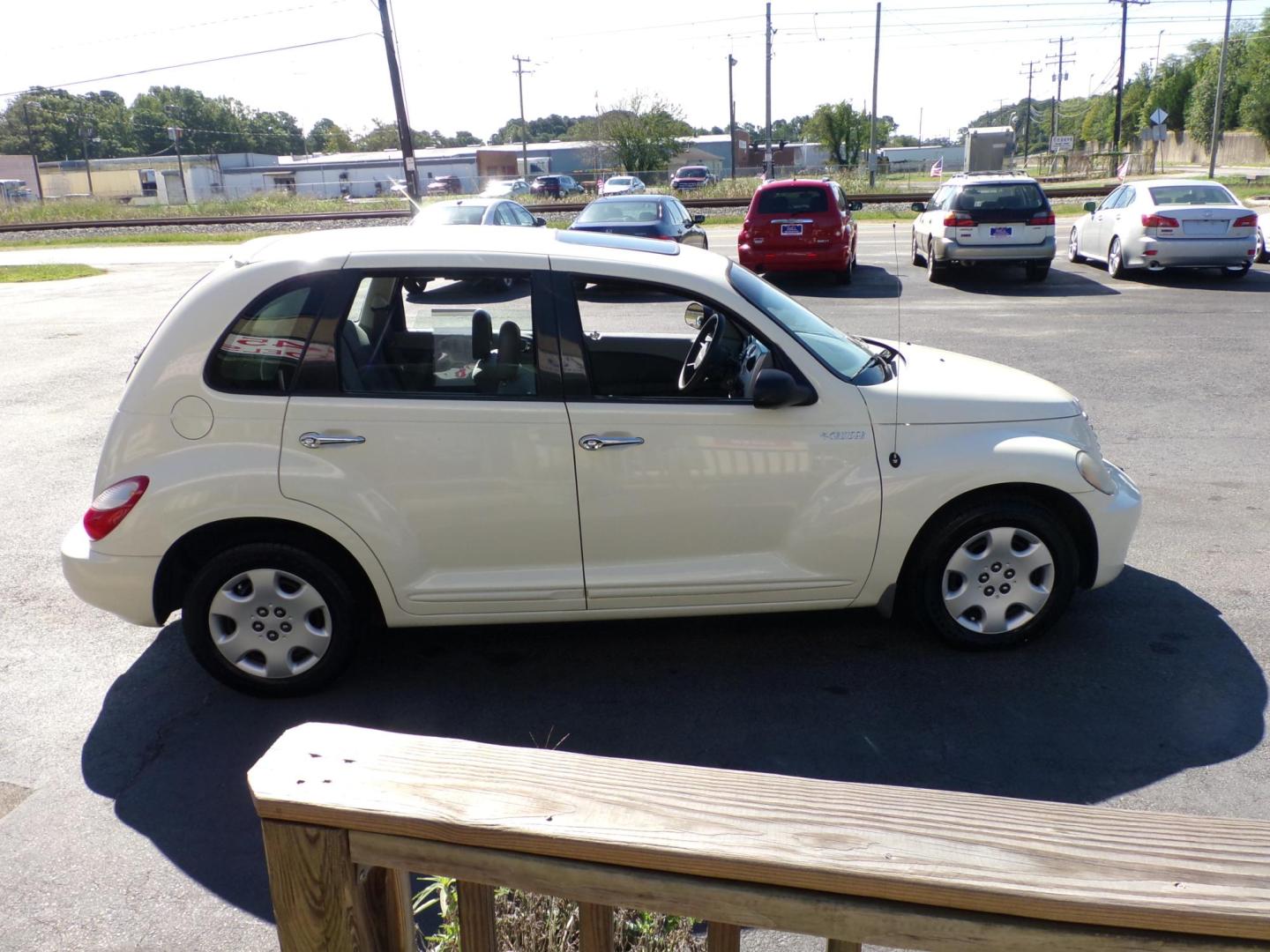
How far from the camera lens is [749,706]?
4.30 metres

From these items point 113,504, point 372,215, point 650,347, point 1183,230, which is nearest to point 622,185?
point 372,215

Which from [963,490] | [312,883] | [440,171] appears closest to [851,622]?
[963,490]

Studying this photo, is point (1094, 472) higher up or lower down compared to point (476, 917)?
lower down

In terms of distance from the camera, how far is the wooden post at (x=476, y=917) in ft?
5.14

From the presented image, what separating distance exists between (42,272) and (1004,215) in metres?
19.6

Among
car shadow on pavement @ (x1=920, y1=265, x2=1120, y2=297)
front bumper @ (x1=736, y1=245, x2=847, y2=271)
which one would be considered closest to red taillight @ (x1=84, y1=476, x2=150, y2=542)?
front bumper @ (x1=736, y1=245, x2=847, y2=271)

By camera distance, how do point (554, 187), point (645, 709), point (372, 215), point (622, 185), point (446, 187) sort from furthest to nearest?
point (446, 187) → point (554, 187) → point (622, 185) → point (372, 215) → point (645, 709)

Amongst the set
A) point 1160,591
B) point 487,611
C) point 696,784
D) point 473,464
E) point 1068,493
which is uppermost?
point 696,784

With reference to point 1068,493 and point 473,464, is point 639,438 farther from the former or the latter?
point 1068,493

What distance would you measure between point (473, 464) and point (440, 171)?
8949cm

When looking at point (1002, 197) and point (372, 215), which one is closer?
point (1002, 197)

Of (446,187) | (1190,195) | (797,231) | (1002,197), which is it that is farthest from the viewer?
(446,187)

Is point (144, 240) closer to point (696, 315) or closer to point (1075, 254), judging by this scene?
point (1075, 254)

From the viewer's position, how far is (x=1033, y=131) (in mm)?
165625
